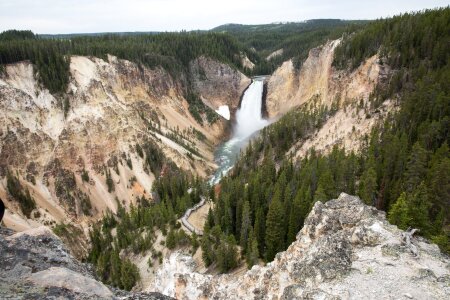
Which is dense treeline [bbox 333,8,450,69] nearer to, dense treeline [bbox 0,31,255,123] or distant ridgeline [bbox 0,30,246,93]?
dense treeline [bbox 0,31,255,123]

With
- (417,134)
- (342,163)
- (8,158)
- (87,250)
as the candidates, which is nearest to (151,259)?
(87,250)

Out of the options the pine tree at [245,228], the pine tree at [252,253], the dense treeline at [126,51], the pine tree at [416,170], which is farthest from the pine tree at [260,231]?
the dense treeline at [126,51]

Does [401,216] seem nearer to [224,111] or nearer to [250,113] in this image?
[250,113]

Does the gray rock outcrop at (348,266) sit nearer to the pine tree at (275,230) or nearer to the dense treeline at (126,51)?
the pine tree at (275,230)

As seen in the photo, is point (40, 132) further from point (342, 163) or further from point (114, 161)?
point (342, 163)

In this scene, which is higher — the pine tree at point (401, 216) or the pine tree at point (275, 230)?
the pine tree at point (401, 216)

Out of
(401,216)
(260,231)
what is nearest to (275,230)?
(260,231)

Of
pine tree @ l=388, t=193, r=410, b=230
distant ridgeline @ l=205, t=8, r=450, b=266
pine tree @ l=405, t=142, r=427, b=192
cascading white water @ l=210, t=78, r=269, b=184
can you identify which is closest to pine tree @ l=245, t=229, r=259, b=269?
distant ridgeline @ l=205, t=8, r=450, b=266
